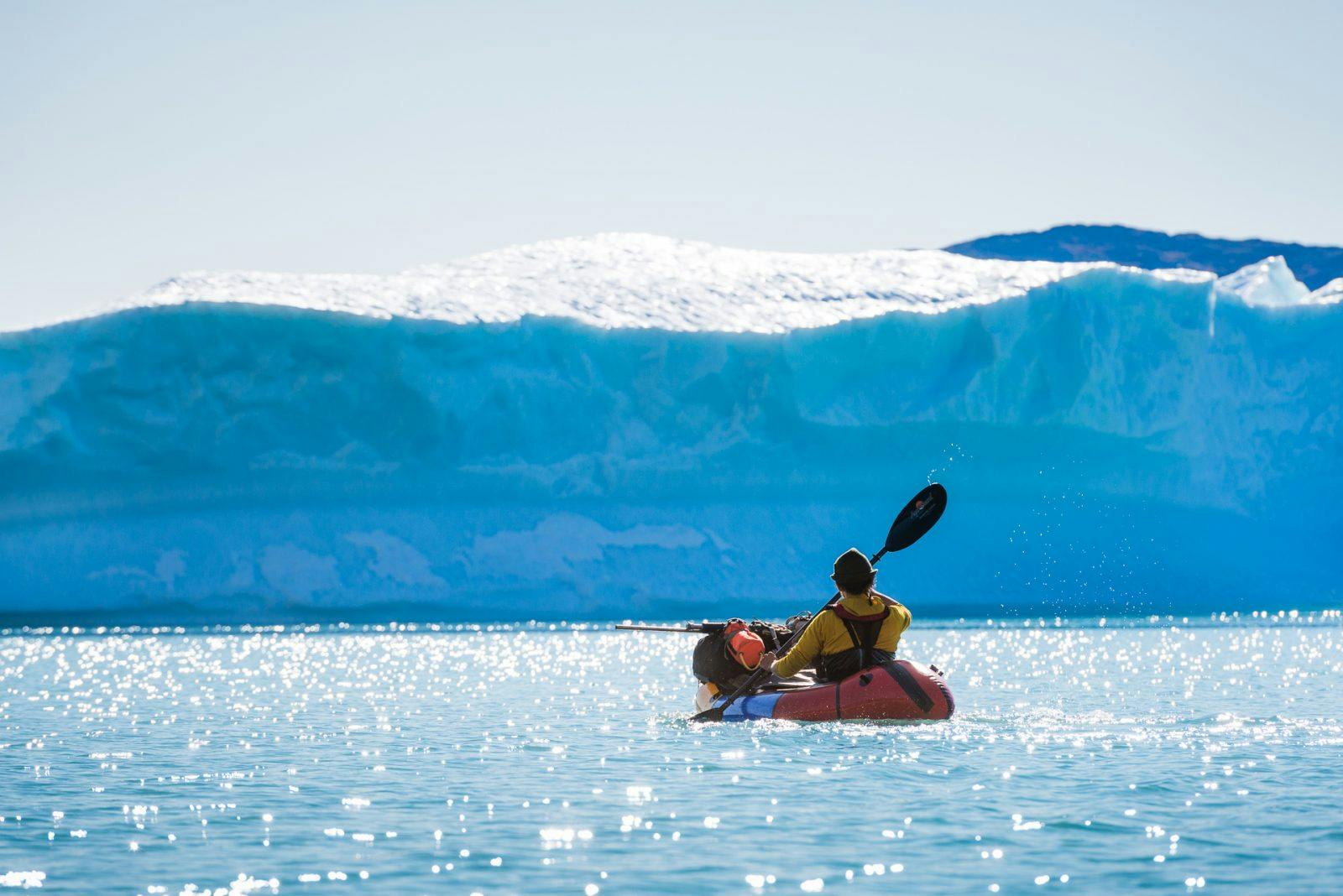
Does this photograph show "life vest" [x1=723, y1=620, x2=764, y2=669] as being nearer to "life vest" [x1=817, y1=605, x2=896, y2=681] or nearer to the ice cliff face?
"life vest" [x1=817, y1=605, x2=896, y2=681]

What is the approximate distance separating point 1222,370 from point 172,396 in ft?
60.8

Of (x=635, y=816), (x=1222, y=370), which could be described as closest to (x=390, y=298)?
(x=1222, y=370)

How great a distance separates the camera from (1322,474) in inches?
1168

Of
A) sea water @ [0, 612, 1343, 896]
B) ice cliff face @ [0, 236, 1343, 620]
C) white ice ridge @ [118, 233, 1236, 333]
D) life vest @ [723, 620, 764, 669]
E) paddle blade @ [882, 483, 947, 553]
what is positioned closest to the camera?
sea water @ [0, 612, 1343, 896]

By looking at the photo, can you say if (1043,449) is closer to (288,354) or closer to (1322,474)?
(1322,474)

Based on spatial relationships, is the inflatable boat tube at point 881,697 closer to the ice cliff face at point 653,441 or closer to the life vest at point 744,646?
the life vest at point 744,646

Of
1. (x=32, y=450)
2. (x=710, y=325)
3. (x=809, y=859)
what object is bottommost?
(x=809, y=859)

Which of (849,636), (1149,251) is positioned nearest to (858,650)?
(849,636)

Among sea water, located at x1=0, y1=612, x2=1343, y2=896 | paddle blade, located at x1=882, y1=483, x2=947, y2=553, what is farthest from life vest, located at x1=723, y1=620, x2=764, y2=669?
paddle blade, located at x1=882, y1=483, x2=947, y2=553

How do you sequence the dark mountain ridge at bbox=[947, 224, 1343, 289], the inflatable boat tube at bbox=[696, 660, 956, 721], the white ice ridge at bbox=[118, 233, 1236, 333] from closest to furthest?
the inflatable boat tube at bbox=[696, 660, 956, 721] → the white ice ridge at bbox=[118, 233, 1236, 333] → the dark mountain ridge at bbox=[947, 224, 1343, 289]

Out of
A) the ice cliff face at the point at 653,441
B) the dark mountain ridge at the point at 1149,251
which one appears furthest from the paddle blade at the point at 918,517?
the dark mountain ridge at the point at 1149,251

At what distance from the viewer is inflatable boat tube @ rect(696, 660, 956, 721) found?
1033 centimetres

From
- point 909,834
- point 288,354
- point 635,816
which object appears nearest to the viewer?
point 909,834

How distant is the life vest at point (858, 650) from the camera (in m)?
10.4
